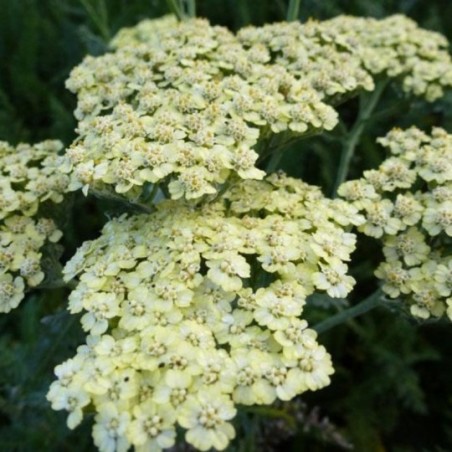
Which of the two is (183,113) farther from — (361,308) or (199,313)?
(361,308)

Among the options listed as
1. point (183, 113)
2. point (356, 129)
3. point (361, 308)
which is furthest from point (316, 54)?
point (361, 308)

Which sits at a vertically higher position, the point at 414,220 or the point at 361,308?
the point at 414,220

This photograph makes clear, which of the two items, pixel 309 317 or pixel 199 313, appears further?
pixel 309 317

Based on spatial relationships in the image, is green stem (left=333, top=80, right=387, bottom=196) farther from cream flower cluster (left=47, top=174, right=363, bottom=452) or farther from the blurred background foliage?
cream flower cluster (left=47, top=174, right=363, bottom=452)

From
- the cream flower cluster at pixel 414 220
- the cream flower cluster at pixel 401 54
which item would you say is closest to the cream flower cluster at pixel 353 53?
the cream flower cluster at pixel 401 54

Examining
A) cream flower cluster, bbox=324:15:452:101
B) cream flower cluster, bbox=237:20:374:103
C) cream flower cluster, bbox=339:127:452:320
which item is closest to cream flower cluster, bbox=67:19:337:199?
cream flower cluster, bbox=237:20:374:103

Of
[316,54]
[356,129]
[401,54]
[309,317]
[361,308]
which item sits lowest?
[309,317]
